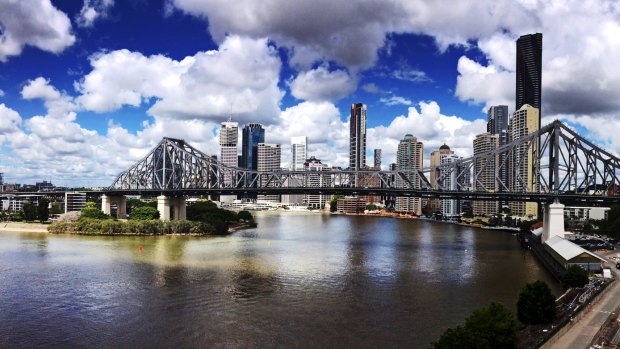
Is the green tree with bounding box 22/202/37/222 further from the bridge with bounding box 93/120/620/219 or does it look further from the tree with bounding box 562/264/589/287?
the tree with bounding box 562/264/589/287

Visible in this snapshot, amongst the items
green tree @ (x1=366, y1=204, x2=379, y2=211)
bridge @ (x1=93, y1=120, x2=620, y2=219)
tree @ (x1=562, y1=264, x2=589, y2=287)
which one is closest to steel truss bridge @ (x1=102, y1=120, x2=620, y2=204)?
bridge @ (x1=93, y1=120, x2=620, y2=219)

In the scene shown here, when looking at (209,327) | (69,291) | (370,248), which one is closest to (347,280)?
(209,327)

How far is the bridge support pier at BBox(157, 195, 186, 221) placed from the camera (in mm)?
76569

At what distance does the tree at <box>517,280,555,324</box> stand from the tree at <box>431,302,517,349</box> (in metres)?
3.52

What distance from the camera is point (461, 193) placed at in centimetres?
5603

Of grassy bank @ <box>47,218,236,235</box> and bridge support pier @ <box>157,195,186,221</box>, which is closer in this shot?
grassy bank @ <box>47,218,236,235</box>

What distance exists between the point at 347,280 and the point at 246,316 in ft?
36.2

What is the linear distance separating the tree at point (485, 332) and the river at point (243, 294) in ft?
10.6

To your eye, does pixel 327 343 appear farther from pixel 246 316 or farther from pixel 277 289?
pixel 277 289

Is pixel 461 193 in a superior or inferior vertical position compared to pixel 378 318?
superior

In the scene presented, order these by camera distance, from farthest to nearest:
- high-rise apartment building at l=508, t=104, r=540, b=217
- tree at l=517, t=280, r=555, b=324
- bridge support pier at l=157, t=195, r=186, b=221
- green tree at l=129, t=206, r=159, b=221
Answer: high-rise apartment building at l=508, t=104, r=540, b=217 < bridge support pier at l=157, t=195, r=186, b=221 < green tree at l=129, t=206, r=159, b=221 < tree at l=517, t=280, r=555, b=324

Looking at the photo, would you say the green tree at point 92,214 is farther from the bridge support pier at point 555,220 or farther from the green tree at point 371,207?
the green tree at point 371,207

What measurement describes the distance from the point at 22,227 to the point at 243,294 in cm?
5607

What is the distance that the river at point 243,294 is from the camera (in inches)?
854
